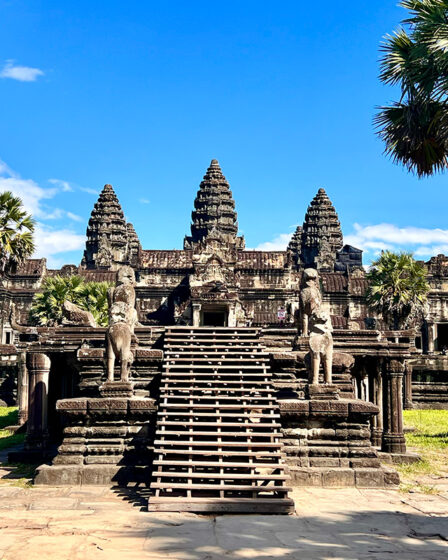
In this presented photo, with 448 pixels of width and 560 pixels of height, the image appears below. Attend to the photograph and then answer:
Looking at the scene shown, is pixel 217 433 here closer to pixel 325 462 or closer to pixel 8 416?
pixel 325 462

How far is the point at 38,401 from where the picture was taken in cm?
1326

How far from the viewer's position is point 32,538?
21.9 ft

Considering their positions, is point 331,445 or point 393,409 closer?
point 331,445

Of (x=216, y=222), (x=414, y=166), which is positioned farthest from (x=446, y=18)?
(x=216, y=222)

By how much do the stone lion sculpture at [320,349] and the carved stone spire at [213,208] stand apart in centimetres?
5007

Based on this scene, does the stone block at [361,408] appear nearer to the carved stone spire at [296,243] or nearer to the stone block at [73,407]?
the stone block at [73,407]

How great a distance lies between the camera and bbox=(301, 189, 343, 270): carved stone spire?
6600cm

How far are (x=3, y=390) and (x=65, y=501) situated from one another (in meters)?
21.4

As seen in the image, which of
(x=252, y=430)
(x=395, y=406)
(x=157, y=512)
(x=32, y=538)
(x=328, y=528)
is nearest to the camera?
(x=32, y=538)

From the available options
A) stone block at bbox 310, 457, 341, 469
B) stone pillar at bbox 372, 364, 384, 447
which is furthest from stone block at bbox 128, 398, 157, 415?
stone pillar at bbox 372, 364, 384, 447

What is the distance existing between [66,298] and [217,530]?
2343cm

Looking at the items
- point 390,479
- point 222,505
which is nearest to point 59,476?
point 222,505

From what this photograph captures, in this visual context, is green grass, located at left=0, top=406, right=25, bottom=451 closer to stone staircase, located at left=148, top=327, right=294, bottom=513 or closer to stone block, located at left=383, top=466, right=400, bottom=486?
stone staircase, located at left=148, top=327, right=294, bottom=513

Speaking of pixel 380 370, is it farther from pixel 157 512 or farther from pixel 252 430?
pixel 157 512
